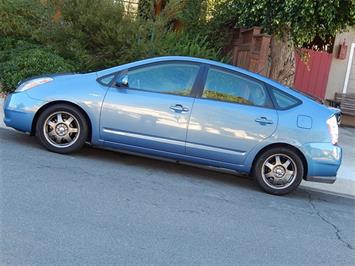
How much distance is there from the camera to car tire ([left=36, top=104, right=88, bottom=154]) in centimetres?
713

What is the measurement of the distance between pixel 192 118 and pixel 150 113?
53cm

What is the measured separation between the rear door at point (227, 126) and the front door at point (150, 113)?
6.2 inches

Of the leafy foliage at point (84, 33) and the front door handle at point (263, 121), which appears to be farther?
the leafy foliage at point (84, 33)

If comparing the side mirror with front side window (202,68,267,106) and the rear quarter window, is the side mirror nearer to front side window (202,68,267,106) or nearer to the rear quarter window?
front side window (202,68,267,106)

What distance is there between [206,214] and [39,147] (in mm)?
2712

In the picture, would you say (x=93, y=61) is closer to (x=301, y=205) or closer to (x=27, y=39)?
(x=27, y=39)

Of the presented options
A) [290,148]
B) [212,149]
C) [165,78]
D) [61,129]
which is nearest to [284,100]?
[290,148]

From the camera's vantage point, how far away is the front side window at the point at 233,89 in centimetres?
716

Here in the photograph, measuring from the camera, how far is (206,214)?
19.0 ft

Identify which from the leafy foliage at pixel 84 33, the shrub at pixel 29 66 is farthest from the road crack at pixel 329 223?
Result: the shrub at pixel 29 66

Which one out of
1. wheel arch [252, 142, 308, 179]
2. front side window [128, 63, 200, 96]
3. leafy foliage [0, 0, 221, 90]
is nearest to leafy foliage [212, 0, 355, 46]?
leafy foliage [0, 0, 221, 90]

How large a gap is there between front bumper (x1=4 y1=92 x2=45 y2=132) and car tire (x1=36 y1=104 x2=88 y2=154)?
0.39 feet

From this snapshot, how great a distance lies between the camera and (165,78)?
723cm

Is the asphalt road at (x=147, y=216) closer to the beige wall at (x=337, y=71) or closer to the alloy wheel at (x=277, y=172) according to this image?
the alloy wheel at (x=277, y=172)
